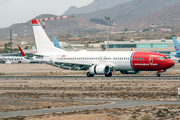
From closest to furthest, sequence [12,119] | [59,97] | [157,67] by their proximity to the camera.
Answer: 1. [12,119]
2. [59,97]
3. [157,67]

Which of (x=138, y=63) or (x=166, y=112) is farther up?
(x=138, y=63)

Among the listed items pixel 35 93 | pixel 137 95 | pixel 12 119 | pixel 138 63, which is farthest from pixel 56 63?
pixel 12 119

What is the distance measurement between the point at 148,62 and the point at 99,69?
880 cm

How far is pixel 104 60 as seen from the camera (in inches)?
2377

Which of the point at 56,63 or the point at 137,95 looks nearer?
the point at 137,95

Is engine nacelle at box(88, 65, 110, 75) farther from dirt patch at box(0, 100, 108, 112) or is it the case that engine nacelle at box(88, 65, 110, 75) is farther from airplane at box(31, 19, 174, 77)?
dirt patch at box(0, 100, 108, 112)

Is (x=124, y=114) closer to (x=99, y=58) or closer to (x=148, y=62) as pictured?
(x=148, y=62)

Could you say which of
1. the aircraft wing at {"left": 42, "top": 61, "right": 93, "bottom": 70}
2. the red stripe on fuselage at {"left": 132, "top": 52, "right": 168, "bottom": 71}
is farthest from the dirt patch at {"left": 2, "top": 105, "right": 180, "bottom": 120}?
the aircraft wing at {"left": 42, "top": 61, "right": 93, "bottom": 70}

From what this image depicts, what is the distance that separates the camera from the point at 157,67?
56438 millimetres

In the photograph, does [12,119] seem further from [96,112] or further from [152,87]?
[152,87]

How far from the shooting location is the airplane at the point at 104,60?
56.4 metres

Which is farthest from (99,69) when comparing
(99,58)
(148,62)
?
(148,62)

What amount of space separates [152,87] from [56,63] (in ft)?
86.6

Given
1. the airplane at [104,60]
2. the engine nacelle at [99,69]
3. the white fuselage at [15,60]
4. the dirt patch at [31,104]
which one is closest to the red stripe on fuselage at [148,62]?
the airplane at [104,60]
